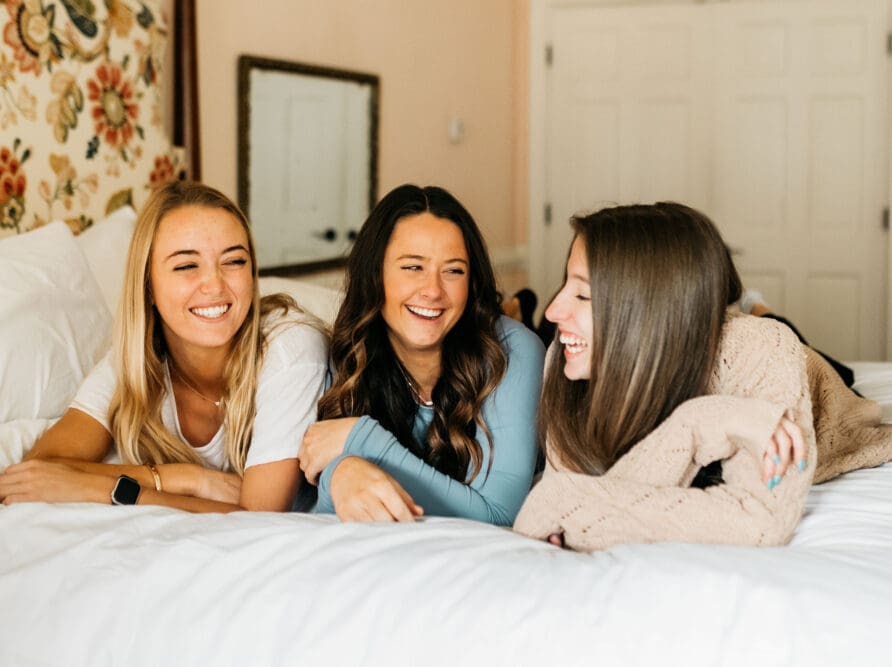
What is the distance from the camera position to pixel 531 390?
5.90 ft

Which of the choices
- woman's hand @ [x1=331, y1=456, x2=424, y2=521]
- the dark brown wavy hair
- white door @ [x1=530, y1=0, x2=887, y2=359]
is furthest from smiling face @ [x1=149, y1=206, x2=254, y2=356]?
white door @ [x1=530, y1=0, x2=887, y2=359]

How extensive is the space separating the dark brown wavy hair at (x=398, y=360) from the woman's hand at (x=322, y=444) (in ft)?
0.34

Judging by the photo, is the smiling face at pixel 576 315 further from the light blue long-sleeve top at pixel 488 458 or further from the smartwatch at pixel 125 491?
the smartwatch at pixel 125 491

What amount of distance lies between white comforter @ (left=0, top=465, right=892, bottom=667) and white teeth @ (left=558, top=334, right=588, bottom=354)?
12.4 inches

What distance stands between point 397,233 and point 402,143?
7.63ft

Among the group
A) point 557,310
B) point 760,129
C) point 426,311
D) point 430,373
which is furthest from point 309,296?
point 760,129

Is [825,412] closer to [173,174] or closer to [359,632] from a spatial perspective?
[359,632]

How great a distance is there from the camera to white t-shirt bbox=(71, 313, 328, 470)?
175 centimetres

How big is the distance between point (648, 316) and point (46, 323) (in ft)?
3.79

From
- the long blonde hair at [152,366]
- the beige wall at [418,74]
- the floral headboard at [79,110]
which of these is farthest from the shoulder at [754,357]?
the beige wall at [418,74]

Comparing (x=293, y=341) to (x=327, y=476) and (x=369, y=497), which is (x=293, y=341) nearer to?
(x=327, y=476)

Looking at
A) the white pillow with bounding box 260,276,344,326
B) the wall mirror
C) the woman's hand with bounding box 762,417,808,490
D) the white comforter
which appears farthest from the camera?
the wall mirror

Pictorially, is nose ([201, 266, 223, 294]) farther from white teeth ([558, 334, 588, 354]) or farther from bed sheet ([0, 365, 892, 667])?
white teeth ([558, 334, 588, 354])

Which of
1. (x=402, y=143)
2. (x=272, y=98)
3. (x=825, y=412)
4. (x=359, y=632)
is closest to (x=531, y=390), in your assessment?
(x=825, y=412)
